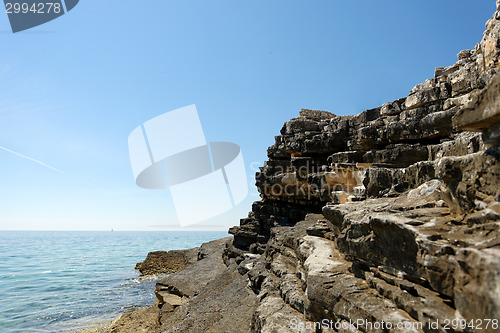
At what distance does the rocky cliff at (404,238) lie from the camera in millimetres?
3117

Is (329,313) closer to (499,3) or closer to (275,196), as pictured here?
(499,3)

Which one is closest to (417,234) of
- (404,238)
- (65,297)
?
(404,238)

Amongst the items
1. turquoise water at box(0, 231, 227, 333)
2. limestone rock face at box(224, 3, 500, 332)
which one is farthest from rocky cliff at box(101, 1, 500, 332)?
turquoise water at box(0, 231, 227, 333)

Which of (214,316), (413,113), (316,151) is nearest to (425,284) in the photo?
(214,316)

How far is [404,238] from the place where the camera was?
156 inches

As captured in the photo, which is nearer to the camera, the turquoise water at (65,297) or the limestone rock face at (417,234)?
the limestone rock face at (417,234)

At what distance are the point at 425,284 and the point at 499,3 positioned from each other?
8.67 m

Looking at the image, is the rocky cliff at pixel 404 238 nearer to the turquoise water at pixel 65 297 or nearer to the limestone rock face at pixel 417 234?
the limestone rock face at pixel 417 234

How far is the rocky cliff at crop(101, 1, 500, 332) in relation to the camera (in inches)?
123

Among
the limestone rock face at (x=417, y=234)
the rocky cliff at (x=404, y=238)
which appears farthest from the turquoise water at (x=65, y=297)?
the limestone rock face at (x=417, y=234)

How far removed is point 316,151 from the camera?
658 inches

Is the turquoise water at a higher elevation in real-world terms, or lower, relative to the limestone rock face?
lower

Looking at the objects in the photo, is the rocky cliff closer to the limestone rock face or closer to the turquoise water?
the limestone rock face

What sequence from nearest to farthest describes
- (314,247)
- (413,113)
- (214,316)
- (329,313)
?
(329,313), (314,247), (214,316), (413,113)
